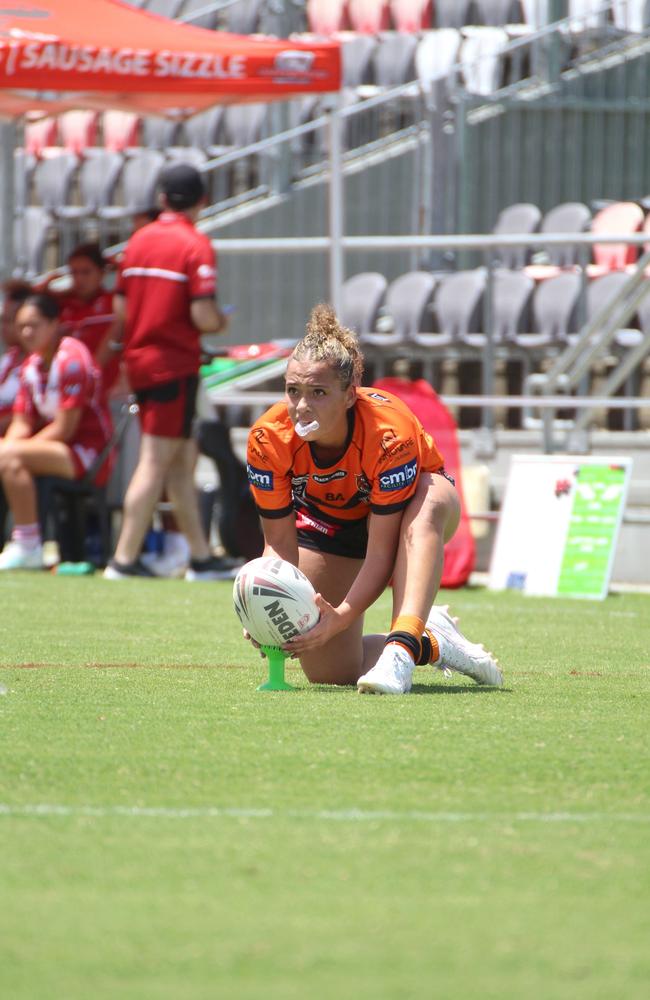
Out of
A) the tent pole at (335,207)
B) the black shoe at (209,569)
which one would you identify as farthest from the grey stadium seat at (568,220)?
the black shoe at (209,569)

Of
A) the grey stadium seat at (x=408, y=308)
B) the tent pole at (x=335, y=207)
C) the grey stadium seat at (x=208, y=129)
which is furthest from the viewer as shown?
the grey stadium seat at (x=208, y=129)

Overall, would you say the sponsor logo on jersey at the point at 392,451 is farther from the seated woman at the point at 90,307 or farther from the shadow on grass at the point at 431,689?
the seated woman at the point at 90,307

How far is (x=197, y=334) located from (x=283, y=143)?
6.34 m

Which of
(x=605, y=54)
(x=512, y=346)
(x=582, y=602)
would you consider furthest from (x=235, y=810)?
(x=605, y=54)

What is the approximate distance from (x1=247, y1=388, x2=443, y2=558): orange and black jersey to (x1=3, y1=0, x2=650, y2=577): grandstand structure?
18.8 ft

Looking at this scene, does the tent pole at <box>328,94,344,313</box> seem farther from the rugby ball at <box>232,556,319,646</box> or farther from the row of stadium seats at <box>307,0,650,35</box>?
the row of stadium seats at <box>307,0,650,35</box>

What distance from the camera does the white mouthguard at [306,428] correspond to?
17.3 ft

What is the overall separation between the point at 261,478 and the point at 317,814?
204 centimetres

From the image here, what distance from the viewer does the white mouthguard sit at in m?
5.28

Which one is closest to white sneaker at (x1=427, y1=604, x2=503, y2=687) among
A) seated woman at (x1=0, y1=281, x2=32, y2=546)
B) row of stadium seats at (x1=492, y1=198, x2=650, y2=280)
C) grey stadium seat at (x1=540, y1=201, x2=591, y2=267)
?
seated woman at (x1=0, y1=281, x2=32, y2=546)

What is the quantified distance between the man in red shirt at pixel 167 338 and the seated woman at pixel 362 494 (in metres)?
4.31

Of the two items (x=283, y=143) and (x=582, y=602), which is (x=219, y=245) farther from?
(x=283, y=143)

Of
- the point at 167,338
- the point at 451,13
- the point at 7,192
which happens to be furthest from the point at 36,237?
the point at 167,338

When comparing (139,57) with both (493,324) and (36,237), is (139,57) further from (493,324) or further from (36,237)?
(36,237)
